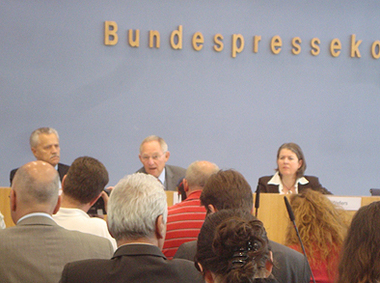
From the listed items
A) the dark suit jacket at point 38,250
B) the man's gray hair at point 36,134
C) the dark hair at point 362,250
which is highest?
the man's gray hair at point 36,134

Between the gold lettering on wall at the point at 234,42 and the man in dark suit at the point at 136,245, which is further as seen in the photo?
the gold lettering on wall at the point at 234,42

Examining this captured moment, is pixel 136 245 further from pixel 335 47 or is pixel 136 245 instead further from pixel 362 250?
pixel 335 47

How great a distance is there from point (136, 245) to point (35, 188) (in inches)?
22.2

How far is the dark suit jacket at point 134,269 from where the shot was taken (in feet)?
4.45

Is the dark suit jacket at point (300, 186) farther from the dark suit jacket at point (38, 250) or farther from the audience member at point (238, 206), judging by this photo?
the dark suit jacket at point (38, 250)

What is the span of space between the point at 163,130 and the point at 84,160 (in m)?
2.69

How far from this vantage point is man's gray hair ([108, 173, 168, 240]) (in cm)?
149

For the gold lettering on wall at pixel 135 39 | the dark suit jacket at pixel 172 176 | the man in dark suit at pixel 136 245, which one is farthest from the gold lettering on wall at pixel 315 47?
the man in dark suit at pixel 136 245

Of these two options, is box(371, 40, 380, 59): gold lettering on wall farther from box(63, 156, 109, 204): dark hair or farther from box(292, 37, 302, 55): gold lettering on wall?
box(63, 156, 109, 204): dark hair

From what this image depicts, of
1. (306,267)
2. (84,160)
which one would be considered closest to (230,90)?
(84,160)

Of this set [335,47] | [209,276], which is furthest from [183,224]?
[335,47]

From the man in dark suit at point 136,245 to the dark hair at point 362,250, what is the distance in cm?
46

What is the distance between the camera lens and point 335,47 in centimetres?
545

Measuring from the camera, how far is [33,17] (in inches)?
188
